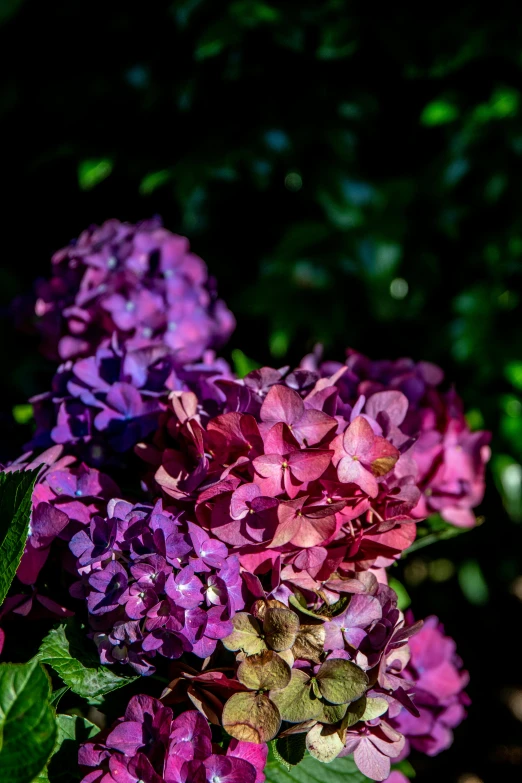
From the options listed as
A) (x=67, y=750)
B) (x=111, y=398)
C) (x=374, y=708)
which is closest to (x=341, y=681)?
(x=374, y=708)

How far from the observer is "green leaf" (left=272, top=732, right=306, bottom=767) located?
0.60 metres

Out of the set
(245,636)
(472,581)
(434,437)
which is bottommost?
(472,581)

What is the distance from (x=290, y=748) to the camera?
0.60m

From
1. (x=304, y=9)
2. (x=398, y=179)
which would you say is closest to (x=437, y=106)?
(x=398, y=179)

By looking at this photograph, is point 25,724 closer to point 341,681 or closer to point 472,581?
point 341,681

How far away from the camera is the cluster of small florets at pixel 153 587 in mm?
578

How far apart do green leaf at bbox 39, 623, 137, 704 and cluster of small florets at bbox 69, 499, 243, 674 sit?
3 cm

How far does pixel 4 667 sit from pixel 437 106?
1.35m

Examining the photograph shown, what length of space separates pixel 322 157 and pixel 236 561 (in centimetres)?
116

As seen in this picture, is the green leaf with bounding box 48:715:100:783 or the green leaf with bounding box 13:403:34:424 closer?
the green leaf with bounding box 48:715:100:783

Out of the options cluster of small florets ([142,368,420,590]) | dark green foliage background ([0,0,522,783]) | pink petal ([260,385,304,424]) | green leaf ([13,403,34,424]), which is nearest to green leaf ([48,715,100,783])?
cluster of small florets ([142,368,420,590])

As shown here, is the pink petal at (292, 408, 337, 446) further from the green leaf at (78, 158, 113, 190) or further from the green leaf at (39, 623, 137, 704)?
the green leaf at (78, 158, 113, 190)

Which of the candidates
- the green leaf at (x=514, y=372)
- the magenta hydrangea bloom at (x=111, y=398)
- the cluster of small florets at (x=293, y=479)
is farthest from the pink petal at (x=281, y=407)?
the green leaf at (x=514, y=372)

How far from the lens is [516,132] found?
1.41 meters
